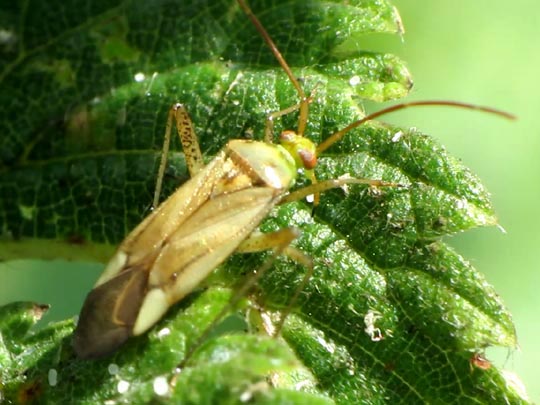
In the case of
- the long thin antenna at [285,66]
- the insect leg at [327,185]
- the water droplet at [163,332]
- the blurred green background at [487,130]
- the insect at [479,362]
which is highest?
the blurred green background at [487,130]

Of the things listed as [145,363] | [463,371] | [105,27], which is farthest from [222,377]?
[105,27]

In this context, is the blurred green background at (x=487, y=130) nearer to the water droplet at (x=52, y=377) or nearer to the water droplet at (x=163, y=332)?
the water droplet at (x=52, y=377)

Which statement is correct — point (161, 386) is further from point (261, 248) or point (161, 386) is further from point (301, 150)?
point (301, 150)

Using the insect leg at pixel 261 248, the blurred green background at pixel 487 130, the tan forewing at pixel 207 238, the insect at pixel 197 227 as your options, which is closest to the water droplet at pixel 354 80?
the insect at pixel 197 227

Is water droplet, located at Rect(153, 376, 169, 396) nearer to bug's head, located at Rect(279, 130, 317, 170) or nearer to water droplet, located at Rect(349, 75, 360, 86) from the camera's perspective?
bug's head, located at Rect(279, 130, 317, 170)

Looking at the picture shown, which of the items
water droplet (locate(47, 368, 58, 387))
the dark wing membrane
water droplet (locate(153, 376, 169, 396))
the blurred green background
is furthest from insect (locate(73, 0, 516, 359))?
the blurred green background

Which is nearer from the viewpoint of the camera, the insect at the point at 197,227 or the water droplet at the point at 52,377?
the water droplet at the point at 52,377
